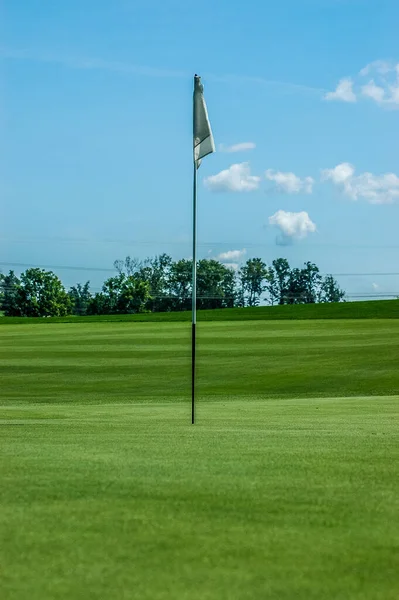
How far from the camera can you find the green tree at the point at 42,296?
107 m

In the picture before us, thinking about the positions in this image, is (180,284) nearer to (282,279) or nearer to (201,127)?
(282,279)

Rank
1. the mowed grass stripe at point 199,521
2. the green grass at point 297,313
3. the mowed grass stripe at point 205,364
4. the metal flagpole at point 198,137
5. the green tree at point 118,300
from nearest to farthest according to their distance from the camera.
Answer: the mowed grass stripe at point 199,521
the metal flagpole at point 198,137
the mowed grass stripe at point 205,364
the green grass at point 297,313
the green tree at point 118,300

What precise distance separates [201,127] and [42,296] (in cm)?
9912

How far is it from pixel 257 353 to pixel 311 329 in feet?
35.2

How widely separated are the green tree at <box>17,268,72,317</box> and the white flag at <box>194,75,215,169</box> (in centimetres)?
9715

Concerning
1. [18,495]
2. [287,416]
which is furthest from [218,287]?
[18,495]

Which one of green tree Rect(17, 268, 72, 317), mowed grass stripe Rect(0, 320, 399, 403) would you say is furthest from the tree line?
mowed grass stripe Rect(0, 320, 399, 403)

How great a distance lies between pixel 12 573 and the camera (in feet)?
9.91

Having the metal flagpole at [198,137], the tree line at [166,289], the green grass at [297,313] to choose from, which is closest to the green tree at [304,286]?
the tree line at [166,289]

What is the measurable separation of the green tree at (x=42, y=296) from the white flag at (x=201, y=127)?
319 ft

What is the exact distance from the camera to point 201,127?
10.6 metres

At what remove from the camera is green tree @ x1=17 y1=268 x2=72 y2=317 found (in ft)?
350

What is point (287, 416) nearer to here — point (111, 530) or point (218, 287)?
point (111, 530)

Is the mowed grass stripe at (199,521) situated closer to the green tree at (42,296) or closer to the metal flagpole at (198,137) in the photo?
A: the metal flagpole at (198,137)
